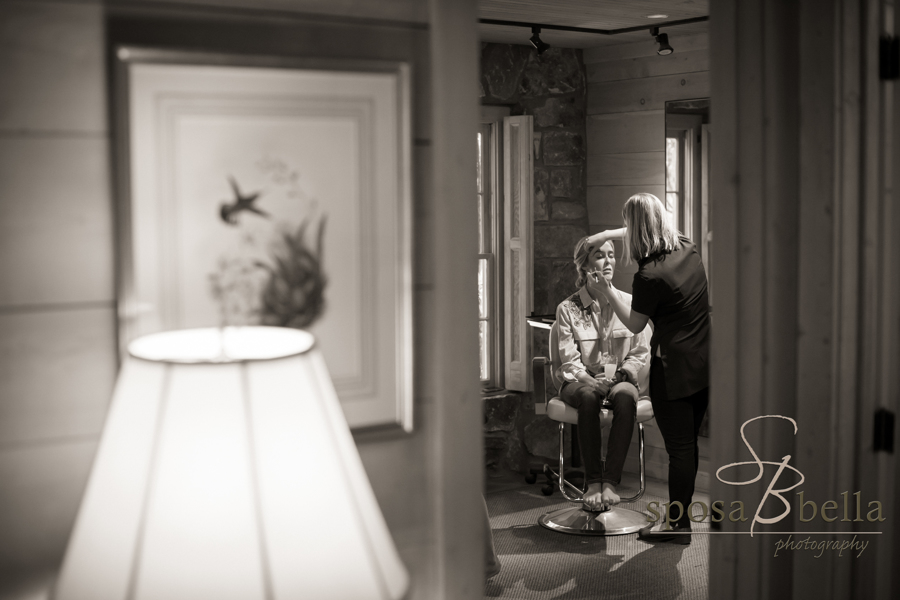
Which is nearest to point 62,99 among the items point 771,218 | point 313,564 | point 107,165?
point 107,165

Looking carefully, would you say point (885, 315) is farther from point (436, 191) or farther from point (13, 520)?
point (13, 520)

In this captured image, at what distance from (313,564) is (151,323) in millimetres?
409

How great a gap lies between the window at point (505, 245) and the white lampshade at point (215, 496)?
386cm

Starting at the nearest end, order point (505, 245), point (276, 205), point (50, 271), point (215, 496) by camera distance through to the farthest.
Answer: point (215, 496)
point (50, 271)
point (276, 205)
point (505, 245)

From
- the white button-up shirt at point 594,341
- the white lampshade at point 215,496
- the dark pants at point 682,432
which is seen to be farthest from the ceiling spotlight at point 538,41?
the white lampshade at point 215,496

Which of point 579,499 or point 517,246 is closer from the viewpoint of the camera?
point 579,499

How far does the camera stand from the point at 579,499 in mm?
4234

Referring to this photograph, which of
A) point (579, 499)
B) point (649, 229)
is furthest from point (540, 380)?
point (649, 229)

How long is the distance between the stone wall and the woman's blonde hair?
1.27m

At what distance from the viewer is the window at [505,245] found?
4.72m

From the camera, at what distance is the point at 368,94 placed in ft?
4.03

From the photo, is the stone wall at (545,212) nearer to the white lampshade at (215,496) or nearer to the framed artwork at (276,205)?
the framed artwork at (276,205)

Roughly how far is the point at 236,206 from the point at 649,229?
2592mm

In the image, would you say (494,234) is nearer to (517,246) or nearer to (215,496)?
(517,246)
